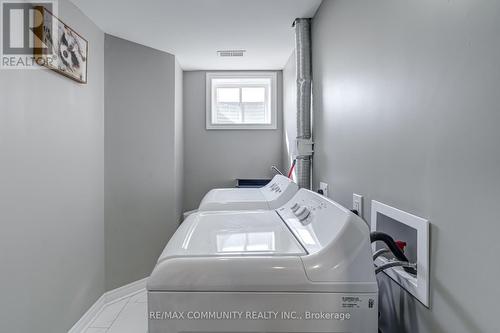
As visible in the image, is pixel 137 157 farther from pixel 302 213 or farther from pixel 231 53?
pixel 302 213

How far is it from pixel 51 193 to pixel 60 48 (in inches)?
33.9

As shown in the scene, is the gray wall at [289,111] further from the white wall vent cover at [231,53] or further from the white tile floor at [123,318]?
the white tile floor at [123,318]

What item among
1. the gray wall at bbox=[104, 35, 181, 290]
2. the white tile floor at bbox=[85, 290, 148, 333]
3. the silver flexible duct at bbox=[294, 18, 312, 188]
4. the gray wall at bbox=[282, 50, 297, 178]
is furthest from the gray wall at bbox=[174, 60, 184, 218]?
the silver flexible duct at bbox=[294, 18, 312, 188]

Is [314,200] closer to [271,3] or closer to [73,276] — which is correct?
[271,3]

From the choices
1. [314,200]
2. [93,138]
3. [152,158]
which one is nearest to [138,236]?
[152,158]

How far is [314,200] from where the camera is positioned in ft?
4.23

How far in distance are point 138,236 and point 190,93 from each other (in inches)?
66.4

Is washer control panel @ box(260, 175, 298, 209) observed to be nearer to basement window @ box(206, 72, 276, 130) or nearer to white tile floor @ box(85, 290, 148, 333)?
white tile floor @ box(85, 290, 148, 333)

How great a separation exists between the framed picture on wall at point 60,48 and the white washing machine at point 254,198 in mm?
1176

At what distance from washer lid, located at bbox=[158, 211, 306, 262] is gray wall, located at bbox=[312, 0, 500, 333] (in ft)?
1.23

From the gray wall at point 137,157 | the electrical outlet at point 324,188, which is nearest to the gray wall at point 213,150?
the gray wall at point 137,157

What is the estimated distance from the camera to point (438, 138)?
30.7 inches

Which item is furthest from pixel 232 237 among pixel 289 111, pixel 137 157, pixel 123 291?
pixel 289 111

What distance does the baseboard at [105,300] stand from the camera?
2135 millimetres
